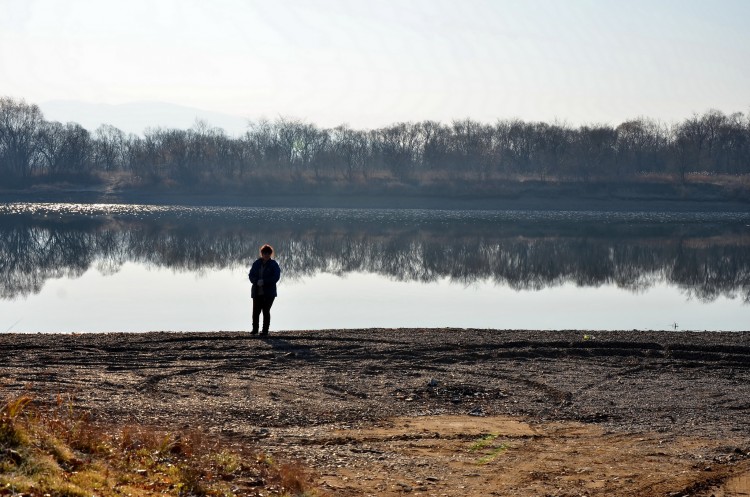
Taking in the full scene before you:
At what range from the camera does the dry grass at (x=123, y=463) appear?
25.5ft

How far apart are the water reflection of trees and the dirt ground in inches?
611

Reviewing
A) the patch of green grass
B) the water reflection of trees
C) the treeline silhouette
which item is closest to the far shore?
the treeline silhouette

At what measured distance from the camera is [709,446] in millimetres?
10938

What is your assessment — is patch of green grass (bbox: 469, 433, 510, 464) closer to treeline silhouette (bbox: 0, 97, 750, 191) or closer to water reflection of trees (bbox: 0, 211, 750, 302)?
water reflection of trees (bbox: 0, 211, 750, 302)

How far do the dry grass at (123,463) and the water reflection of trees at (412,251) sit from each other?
→ 22519mm

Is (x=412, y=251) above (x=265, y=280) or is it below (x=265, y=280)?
above

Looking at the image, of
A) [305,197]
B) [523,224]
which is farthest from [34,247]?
[305,197]

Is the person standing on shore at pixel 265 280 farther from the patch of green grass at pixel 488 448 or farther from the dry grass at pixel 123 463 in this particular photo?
the patch of green grass at pixel 488 448

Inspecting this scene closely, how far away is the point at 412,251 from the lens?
157ft

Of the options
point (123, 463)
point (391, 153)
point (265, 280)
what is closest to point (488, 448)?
point (123, 463)

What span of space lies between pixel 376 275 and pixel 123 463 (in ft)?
94.5

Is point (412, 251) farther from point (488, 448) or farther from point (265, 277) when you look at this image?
point (488, 448)

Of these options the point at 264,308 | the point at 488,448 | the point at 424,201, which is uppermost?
the point at 424,201

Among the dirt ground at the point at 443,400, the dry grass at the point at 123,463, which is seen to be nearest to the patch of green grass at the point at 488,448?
the dirt ground at the point at 443,400
